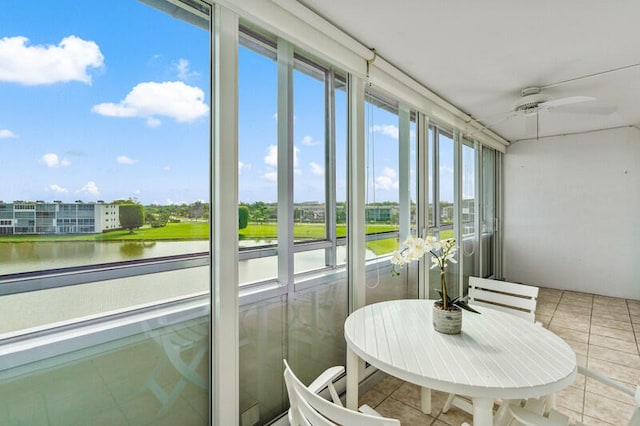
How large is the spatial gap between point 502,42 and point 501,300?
5.89 feet

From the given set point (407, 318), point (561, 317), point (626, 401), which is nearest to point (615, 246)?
point (561, 317)

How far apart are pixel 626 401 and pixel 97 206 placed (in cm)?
344

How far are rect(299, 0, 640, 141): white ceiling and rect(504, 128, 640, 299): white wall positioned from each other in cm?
185

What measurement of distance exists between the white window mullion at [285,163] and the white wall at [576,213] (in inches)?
194

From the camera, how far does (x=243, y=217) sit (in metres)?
1.54

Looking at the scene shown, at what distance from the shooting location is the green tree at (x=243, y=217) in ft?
4.93

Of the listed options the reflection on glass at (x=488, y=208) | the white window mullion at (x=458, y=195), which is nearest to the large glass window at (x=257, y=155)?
the white window mullion at (x=458, y=195)

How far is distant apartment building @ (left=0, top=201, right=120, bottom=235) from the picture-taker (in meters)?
0.94

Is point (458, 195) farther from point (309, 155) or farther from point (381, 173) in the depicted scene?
point (309, 155)

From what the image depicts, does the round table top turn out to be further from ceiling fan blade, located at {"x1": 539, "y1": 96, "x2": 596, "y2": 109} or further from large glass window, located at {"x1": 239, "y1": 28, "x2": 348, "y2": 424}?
ceiling fan blade, located at {"x1": 539, "y1": 96, "x2": 596, "y2": 109}

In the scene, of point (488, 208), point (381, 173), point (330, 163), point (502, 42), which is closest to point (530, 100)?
point (502, 42)

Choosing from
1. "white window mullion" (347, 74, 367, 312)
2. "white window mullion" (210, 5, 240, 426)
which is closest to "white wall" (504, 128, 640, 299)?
"white window mullion" (347, 74, 367, 312)

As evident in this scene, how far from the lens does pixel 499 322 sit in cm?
169

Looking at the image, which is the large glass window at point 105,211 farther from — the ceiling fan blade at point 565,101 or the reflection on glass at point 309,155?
the ceiling fan blade at point 565,101
